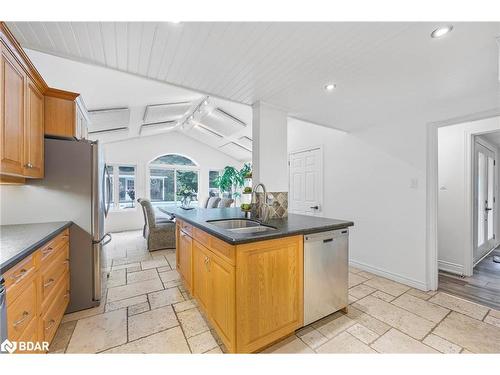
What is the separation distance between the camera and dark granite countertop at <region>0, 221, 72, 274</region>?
105 centimetres

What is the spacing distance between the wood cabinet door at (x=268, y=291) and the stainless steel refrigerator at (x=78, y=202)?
1.66 metres

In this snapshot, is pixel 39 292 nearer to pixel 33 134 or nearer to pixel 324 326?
pixel 33 134

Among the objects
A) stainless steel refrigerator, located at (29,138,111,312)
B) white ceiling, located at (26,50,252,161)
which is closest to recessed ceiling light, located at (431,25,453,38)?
white ceiling, located at (26,50,252,161)

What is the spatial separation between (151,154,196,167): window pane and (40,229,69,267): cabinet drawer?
16.7 feet

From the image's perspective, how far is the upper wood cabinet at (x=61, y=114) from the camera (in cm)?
200

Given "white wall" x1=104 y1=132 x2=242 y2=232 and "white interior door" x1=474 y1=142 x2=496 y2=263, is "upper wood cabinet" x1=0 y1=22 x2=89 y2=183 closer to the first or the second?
"white wall" x1=104 y1=132 x2=242 y2=232

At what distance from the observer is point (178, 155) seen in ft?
23.2

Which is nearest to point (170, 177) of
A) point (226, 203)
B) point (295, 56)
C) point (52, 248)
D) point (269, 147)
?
point (226, 203)

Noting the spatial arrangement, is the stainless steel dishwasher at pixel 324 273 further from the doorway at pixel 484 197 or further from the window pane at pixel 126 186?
the window pane at pixel 126 186
